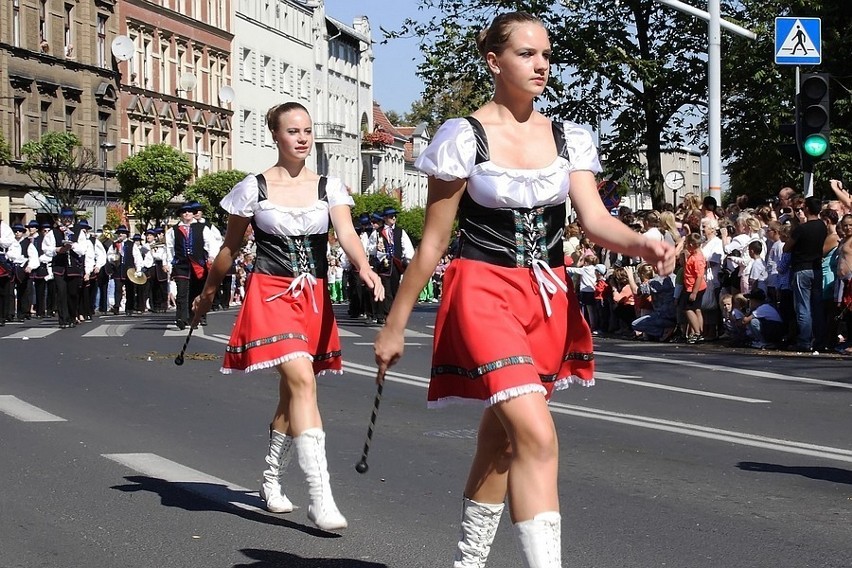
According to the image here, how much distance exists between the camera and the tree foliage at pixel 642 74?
35.2 m

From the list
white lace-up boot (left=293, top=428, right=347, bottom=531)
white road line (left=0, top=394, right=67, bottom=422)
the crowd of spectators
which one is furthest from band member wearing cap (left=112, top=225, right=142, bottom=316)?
white lace-up boot (left=293, top=428, right=347, bottom=531)

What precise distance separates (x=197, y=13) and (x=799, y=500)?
73390 mm

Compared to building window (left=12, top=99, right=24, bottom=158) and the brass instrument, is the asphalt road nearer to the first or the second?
the brass instrument

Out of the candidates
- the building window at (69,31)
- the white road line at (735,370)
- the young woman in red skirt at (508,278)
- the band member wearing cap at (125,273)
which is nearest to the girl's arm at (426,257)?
the young woman in red skirt at (508,278)

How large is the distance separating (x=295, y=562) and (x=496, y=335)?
70.8 inches

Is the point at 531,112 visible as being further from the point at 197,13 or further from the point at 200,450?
the point at 197,13

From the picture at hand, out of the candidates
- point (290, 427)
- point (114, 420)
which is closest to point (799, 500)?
point (290, 427)

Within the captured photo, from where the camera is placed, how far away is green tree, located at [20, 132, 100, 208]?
174ft

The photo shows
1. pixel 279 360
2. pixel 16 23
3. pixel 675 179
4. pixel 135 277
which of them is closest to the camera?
pixel 279 360

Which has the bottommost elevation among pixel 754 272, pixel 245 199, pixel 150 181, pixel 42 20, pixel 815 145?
pixel 754 272

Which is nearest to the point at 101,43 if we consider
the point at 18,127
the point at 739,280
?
the point at 18,127

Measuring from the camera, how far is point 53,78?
60719mm

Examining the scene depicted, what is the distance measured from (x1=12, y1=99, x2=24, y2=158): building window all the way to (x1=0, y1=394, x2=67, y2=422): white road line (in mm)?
45710

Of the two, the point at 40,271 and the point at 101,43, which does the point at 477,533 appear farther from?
the point at 101,43
